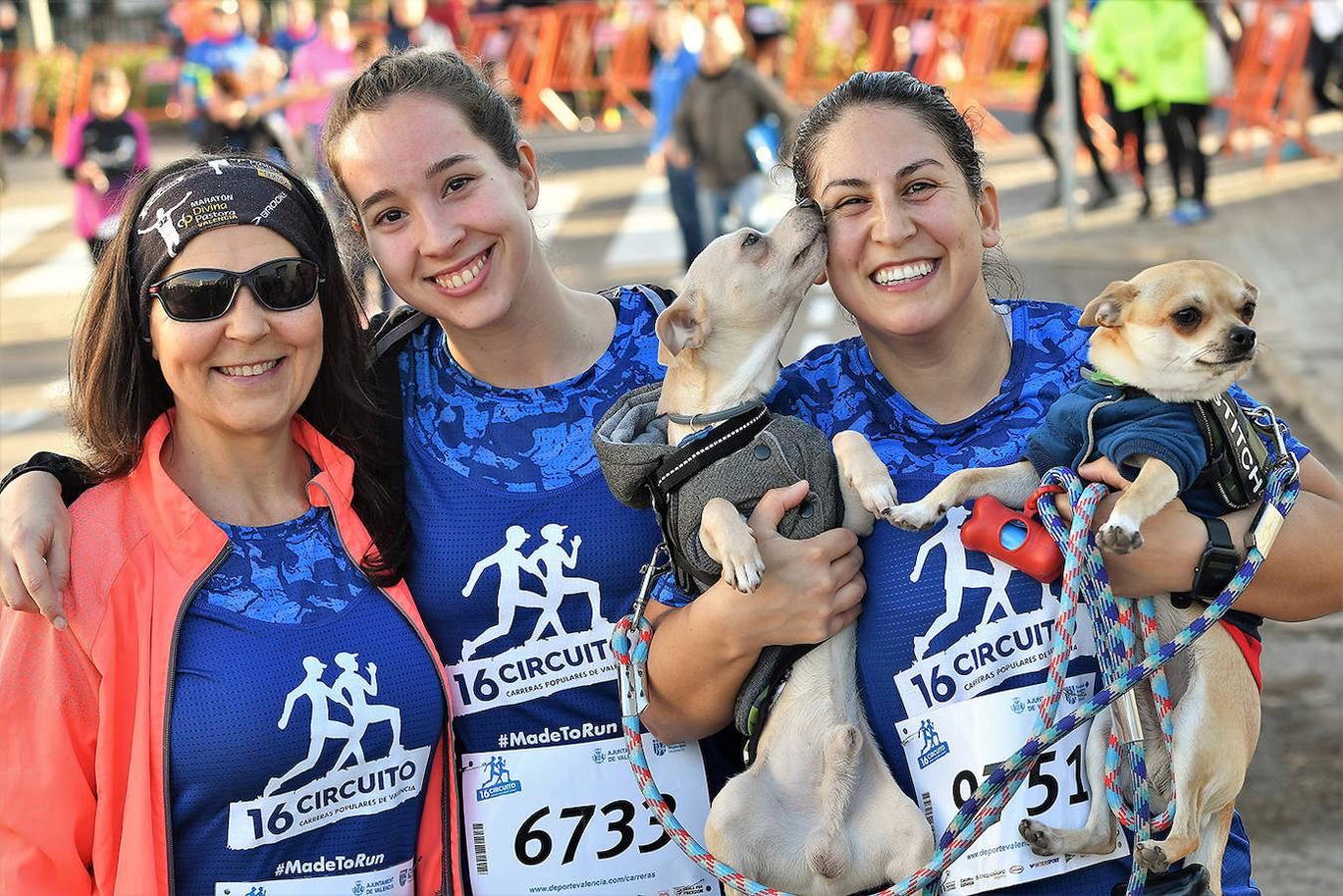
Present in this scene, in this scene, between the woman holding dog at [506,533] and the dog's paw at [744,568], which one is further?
the woman holding dog at [506,533]

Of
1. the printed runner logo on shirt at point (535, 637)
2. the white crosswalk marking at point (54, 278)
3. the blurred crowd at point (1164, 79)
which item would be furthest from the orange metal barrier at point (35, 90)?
the printed runner logo on shirt at point (535, 637)

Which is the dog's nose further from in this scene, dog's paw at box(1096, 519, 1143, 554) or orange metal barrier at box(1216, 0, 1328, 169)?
orange metal barrier at box(1216, 0, 1328, 169)

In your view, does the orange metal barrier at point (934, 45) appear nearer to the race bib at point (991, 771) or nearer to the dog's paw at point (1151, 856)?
the race bib at point (991, 771)

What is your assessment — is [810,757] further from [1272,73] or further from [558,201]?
[1272,73]

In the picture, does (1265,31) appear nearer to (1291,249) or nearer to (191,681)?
(1291,249)

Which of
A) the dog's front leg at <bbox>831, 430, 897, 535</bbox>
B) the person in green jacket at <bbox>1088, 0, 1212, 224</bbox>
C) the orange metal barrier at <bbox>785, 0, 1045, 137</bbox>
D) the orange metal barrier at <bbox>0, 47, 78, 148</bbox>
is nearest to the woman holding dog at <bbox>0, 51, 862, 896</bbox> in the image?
the dog's front leg at <bbox>831, 430, 897, 535</bbox>

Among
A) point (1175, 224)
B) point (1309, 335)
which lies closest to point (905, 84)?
point (1309, 335)

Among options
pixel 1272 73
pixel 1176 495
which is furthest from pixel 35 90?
pixel 1176 495

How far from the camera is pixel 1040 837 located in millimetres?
2553

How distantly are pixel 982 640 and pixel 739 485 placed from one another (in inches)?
22.6

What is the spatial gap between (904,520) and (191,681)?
52.3 inches

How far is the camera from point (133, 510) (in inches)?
107

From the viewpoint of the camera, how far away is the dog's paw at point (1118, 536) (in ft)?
8.26

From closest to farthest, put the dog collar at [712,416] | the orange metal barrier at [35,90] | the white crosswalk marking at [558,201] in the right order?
the dog collar at [712,416] < the white crosswalk marking at [558,201] < the orange metal barrier at [35,90]
